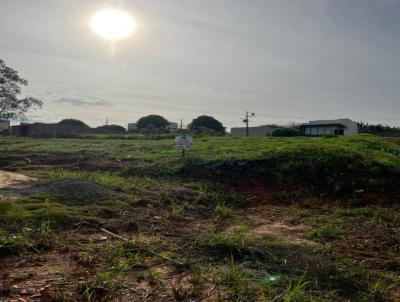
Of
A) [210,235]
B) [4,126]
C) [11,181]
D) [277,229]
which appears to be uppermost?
[4,126]

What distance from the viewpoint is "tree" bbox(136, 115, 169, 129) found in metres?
51.1

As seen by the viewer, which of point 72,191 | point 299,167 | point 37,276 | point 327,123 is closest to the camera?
point 37,276

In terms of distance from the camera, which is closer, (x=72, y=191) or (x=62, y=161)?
(x=72, y=191)

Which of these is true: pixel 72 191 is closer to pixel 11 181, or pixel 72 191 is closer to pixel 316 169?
pixel 11 181

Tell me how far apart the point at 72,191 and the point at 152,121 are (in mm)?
44800

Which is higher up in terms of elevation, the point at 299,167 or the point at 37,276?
the point at 299,167

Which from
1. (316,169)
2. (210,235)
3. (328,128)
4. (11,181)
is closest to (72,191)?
(11,181)

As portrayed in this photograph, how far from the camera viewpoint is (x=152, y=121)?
5141 centimetres

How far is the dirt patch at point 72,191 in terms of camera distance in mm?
6594

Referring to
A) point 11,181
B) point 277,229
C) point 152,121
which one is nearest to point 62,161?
Result: point 11,181

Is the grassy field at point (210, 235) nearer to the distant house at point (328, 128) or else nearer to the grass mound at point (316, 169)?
the grass mound at point (316, 169)

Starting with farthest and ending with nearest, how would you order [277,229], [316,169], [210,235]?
[316,169]
[277,229]
[210,235]

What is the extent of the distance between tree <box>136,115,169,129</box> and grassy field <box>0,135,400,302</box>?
40.1 metres

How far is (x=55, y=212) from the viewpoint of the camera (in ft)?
18.6
